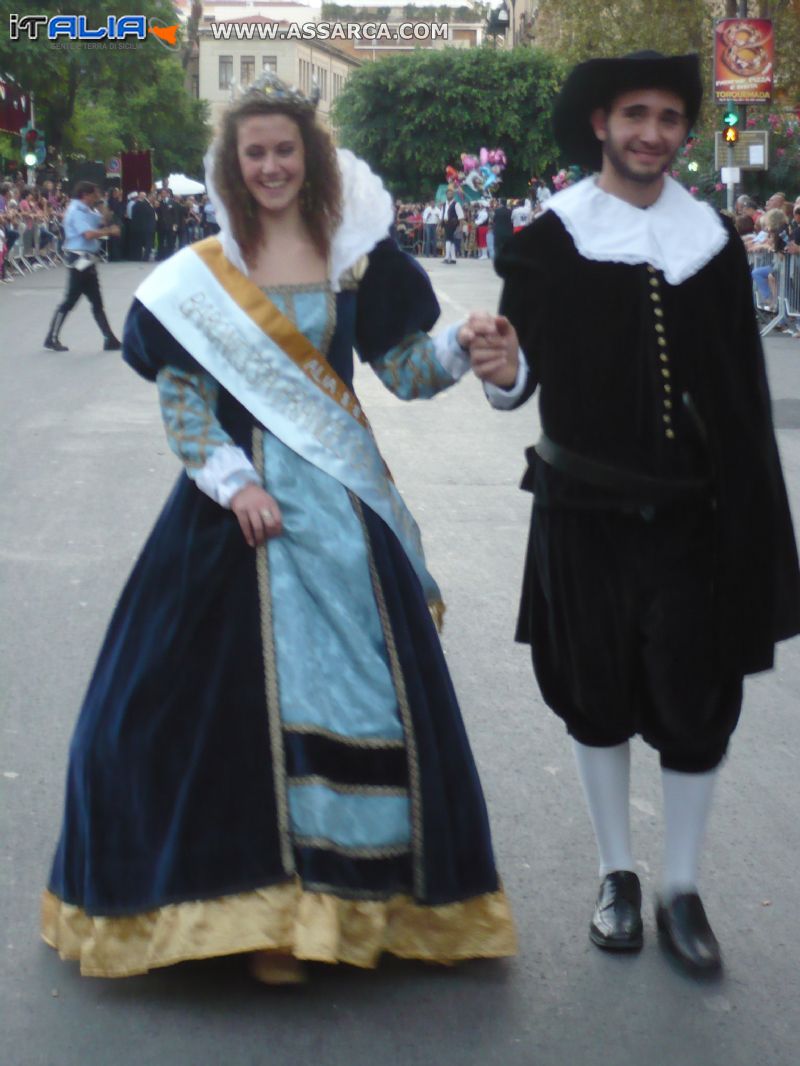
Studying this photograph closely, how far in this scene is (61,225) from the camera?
37.6m

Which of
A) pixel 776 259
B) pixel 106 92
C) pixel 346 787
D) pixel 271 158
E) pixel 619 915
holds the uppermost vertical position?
pixel 271 158

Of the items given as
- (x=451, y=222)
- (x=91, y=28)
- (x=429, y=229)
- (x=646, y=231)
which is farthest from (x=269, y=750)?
(x=429, y=229)

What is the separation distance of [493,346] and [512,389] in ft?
0.37

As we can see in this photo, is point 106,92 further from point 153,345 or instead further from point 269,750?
point 269,750

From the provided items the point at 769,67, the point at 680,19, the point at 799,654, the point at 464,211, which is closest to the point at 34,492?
the point at 799,654

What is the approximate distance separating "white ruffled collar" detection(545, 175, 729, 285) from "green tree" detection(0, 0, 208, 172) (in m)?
30.6

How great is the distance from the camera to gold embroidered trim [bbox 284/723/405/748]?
11.4 feet

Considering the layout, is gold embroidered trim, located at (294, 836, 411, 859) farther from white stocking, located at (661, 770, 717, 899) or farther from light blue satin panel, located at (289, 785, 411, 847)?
white stocking, located at (661, 770, 717, 899)

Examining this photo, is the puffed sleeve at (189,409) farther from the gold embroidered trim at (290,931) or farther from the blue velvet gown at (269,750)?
the gold embroidered trim at (290,931)

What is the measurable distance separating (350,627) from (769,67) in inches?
1009

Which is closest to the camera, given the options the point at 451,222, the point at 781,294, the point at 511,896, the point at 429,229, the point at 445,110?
the point at 511,896

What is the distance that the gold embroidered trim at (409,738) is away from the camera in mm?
3518

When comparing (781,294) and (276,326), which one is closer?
(276,326)

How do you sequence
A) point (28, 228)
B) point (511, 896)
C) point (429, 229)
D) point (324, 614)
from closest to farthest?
point (324, 614)
point (511, 896)
point (28, 228)
point (429, 229)
